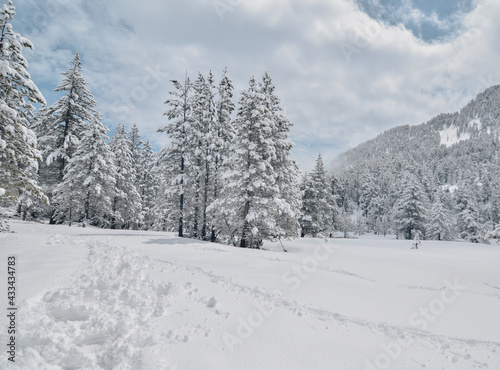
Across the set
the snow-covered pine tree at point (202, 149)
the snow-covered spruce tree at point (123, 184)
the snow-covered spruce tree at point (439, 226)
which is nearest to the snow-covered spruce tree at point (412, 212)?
the snow-covered spruce tree at point (439, 226)

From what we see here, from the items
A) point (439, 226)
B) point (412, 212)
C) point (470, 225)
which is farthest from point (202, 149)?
point (470, 225)

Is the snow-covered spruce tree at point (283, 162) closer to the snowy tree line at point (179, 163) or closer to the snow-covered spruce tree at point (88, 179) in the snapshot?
the snowy tree line at point (179, 163)

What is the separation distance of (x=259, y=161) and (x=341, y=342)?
14.1m

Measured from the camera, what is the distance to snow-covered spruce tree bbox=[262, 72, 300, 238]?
20820 millimetres

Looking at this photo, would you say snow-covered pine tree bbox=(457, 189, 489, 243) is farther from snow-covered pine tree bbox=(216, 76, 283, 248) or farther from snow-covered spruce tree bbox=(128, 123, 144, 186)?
snow-covered spruce tree bbox=(128, 123, 144, 186)

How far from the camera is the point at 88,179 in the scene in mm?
25281

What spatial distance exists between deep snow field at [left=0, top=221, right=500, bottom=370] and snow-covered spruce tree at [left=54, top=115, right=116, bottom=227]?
16.3m

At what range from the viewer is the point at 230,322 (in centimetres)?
593

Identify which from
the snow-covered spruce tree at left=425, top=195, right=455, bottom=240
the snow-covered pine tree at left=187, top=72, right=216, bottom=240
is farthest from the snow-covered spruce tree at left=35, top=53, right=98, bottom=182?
the snow-covered spruce tree at left=425, top=195, right=455, bottom=240

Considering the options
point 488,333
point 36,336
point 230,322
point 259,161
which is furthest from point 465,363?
point 259,161

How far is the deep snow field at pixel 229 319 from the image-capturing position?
4730 mm

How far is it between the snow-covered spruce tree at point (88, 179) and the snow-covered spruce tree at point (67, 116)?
910mm

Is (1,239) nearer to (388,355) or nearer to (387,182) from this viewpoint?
(388,355)

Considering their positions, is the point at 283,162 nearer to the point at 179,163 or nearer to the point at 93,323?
the point at 179,163
